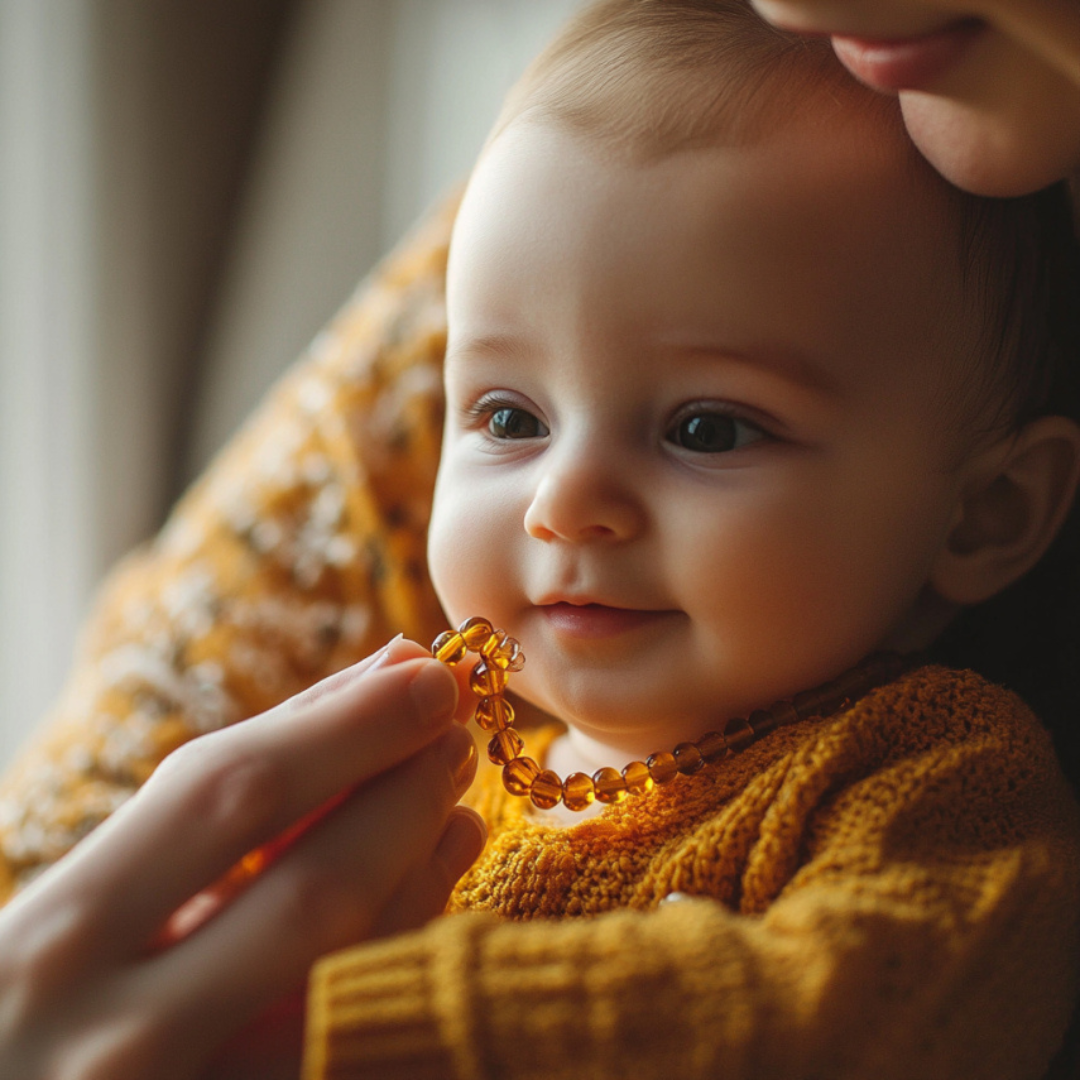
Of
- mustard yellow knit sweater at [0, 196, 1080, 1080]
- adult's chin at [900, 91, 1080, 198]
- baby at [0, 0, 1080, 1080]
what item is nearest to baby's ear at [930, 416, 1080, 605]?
baby at [0, 0, 1080, 1080]

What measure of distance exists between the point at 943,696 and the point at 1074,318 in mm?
325

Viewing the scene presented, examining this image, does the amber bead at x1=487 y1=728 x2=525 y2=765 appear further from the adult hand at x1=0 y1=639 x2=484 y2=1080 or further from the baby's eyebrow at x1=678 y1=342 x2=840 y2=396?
the baby's eyebrow at x1=678 y1=342 x2=840 y2=396

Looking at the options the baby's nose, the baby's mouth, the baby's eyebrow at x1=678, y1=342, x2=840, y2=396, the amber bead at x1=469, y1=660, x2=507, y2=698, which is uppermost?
the baby's eyebrow at x1=678, y1=342, x2=840, y2=396

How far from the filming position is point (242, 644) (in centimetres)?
121

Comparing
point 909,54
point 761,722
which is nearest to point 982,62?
point 909,54

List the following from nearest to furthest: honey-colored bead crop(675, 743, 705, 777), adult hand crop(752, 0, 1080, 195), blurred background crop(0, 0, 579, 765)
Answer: adult hand crop(752, 0, 1080, 195)
honey-colored bead crop(675, 743, 705, 777)
blurred background crop(0, 0, 579, 765)

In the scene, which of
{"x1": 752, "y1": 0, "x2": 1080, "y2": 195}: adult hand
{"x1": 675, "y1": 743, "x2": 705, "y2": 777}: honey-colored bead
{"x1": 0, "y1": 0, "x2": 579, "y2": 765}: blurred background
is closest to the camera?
{"x1": 752, "y1": 0, "x2": 1080, "y2": 195}: adult hand

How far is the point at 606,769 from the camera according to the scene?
809 mm

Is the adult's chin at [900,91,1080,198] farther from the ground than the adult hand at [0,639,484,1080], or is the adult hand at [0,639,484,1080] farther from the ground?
the adult's chin at [900,91,1080,198]

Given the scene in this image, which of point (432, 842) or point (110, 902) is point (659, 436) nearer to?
point (432, 842)

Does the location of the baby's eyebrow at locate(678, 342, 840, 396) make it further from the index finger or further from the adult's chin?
the index finger

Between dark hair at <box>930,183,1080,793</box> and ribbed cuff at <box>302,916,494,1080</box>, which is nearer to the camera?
ribbed cuff at <box>302,916,494,1080</box>

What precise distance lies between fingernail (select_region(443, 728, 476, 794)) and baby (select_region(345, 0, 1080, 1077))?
89mm

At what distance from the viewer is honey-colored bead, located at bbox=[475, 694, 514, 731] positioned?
79cm
